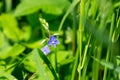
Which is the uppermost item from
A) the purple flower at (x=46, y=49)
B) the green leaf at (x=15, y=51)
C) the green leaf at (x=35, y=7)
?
the green leaf at (x=35, y=7)

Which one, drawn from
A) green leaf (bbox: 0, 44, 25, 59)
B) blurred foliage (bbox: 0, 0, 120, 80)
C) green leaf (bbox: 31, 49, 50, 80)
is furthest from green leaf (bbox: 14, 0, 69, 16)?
green leaf (bbox: 31, 49, 50, 80)

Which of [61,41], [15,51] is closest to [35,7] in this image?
[61,41]

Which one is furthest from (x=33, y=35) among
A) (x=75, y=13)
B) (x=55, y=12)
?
(x=75, y=13)

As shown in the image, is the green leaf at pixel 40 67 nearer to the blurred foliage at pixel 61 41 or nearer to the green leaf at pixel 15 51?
the blurred foliage at pixel 61 41

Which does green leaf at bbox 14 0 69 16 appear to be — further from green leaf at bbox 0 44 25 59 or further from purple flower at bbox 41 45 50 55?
purple flower at bbox 41 45 50 55

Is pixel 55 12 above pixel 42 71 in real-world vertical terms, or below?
above

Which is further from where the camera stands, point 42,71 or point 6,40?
point 6,40

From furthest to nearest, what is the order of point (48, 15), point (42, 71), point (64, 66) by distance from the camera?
1. point (48, 15)
2. point (64, 66)
3. point (42, 71)

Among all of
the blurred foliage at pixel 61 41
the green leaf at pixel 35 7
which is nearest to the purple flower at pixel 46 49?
the blurred foliage at pixel 61 41

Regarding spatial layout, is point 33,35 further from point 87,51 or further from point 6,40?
point 87,51

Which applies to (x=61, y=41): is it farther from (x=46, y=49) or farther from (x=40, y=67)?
(x=40, y=67)

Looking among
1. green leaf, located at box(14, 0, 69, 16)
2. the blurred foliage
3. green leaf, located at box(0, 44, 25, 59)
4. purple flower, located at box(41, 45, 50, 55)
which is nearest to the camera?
the blurred foliage
